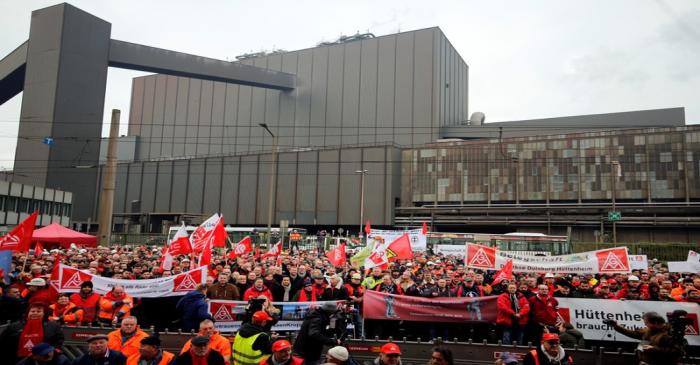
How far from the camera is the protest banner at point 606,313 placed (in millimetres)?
10133

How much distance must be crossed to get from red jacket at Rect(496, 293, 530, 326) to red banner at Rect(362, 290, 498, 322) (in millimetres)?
209

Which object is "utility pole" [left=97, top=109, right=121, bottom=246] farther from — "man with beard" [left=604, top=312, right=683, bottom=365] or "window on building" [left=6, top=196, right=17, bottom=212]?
"window on building" [left=6, top=196, right=17, bottom=212]

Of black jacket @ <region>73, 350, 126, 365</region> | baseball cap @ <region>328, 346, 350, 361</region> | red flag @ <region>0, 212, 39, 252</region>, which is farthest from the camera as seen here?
red flag @ <region>0, 212, 39, 252</region>

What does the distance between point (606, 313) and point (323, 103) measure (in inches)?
2803

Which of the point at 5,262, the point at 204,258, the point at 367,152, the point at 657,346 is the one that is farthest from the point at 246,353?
the point at 367,152

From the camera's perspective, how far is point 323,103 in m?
79.2

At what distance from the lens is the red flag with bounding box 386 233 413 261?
1761 centimetres

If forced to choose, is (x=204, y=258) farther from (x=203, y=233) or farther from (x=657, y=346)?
(x=657, y=346)

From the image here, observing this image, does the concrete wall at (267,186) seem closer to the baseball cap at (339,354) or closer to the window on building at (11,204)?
the window on building at (11,204)

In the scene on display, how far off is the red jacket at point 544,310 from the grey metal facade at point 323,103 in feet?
198

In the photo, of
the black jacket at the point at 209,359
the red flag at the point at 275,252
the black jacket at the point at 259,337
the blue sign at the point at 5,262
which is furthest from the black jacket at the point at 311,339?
the red flag at the point at 275,252

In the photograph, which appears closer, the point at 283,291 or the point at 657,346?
the point at 657,346

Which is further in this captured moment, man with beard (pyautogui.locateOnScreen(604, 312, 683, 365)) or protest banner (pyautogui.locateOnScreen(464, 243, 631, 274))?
protest banner (pyautogui.locateOnScreen(464, 243, 631, 274))

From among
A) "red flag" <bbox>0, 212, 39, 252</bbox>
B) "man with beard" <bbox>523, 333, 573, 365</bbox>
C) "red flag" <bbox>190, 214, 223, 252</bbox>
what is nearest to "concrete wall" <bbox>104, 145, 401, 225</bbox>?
"red flag" <bbox>190, 214, 223, 252</bbox>
